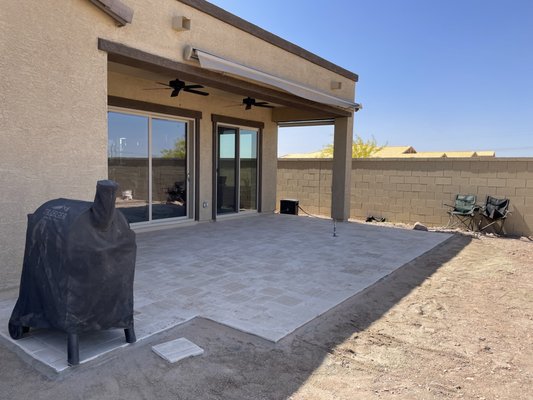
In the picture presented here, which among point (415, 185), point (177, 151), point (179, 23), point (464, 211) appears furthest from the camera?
point (415, 185)

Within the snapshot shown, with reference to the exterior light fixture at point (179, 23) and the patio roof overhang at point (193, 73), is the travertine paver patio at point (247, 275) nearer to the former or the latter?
the patio roof overhang at point (193, 73)

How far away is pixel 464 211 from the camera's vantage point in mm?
9945

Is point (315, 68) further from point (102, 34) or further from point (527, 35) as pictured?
point (527, 35)

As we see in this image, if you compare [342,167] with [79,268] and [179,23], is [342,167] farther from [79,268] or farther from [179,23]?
[79,268]

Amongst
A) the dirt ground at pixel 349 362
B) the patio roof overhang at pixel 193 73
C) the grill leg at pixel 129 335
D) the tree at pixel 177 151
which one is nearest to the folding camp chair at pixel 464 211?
the patio roof overhang at pixel 193 73

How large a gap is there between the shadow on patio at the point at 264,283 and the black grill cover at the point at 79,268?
286 millimetres

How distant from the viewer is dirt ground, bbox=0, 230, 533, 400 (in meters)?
2.63

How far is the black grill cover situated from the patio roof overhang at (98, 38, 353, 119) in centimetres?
257

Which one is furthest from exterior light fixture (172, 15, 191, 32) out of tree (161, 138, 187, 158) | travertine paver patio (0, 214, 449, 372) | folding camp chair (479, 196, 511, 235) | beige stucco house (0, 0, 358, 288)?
folding camp chair (479, 196, 511, 235)

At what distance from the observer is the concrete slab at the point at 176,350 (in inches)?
117

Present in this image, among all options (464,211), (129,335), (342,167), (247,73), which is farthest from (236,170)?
(129,335)

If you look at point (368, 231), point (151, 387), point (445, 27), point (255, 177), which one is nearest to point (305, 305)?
point (151, 387)

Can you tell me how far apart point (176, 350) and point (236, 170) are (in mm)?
7838

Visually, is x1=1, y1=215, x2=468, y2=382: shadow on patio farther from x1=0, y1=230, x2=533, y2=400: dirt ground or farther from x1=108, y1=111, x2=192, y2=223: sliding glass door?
x1=108, y1=111, x2=192, y2=223: sliding glass door
